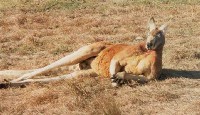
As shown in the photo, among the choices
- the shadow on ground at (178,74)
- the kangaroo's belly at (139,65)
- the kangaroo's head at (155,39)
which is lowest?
the shadow on ground at (178,74)

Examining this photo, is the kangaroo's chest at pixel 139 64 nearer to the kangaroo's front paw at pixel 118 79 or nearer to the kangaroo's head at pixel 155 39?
the kangaroo's head at pixel 155 39

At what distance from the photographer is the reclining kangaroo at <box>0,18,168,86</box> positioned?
30.0 ft

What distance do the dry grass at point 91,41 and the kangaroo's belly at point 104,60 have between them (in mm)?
252

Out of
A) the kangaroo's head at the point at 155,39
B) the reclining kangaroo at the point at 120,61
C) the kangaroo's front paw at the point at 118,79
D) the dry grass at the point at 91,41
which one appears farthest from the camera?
the kangaroo's head at the point at 155,39

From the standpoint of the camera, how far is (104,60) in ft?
31.0

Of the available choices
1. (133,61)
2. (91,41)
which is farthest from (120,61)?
(91,41)

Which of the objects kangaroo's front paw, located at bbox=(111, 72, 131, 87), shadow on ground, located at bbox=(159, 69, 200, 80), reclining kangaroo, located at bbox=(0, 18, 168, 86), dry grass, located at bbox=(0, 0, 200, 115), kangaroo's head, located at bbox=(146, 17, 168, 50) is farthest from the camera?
shadow on ground, located at bbox=(159, 69, 200, 80)

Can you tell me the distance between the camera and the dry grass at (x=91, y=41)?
7.96 metres

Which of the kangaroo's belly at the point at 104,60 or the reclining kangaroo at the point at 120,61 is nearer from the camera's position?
the reclining kangaroo at the point at 120,61

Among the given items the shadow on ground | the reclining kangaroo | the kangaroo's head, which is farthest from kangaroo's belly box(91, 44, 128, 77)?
the shadow on ground

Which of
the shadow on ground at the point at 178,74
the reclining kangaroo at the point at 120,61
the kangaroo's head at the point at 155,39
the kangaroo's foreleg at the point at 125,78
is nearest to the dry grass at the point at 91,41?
the shadow on ground at the point at 178,74

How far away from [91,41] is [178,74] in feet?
15.1

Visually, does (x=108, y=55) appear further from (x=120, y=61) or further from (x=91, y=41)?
(x=91, y=41)

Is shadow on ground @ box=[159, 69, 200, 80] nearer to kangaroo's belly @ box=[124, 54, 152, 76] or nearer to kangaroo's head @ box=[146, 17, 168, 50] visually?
kangaroo's belly @ box=[124, 54, 152, 76]
